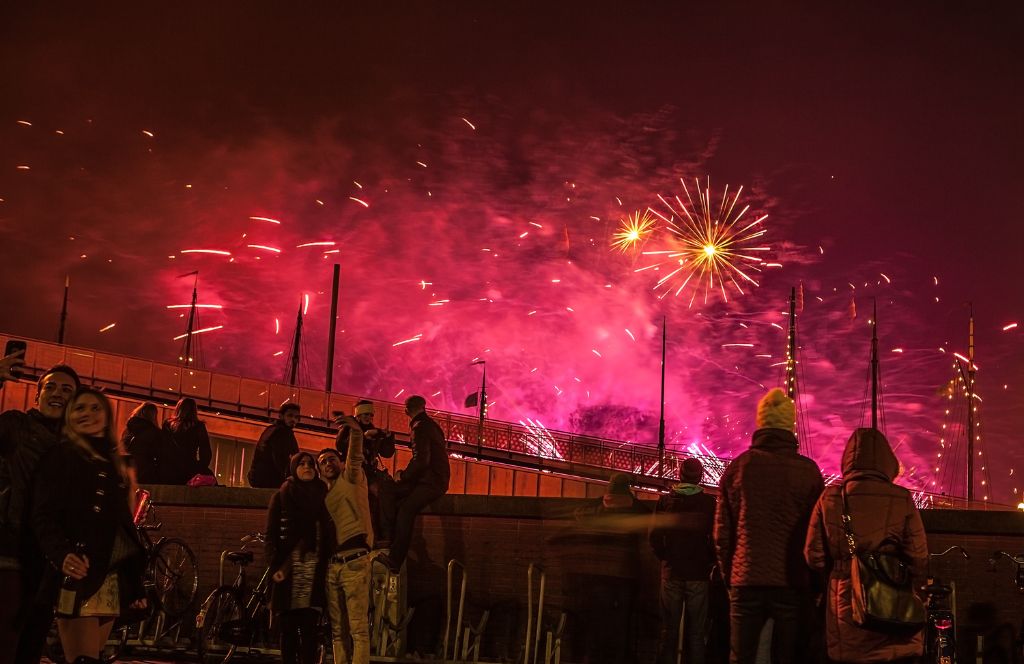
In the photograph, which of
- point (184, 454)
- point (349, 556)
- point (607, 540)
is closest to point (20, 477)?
point (349, 556)

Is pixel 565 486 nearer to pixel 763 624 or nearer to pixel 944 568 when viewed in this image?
pixel 944 568

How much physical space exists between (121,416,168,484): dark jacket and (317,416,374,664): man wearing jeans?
17.5 ft

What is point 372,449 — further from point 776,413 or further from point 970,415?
point 970,415

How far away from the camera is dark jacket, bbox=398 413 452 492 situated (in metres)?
11.2

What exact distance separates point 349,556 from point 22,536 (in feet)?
12.5

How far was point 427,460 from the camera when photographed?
11281 millimetres

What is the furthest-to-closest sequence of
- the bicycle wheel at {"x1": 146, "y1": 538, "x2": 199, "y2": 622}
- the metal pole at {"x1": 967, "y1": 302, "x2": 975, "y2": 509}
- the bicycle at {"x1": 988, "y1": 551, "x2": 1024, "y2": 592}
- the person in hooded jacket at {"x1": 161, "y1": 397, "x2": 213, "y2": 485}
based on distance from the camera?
the metal pole at {"x1": 967, "y1": 302, "x2": 975, "y2": 509} → the person in hooded jacket at {"x1": 161, "y1": 397, "x2": 213, "y2": 485} → the bicycle wheel at {"x1": 146, "y1": 538, "x2": 199, "y2": 622} → the bicycle at {"x1": 988, "y1": 551, "x2": 1024, "y2": 592}

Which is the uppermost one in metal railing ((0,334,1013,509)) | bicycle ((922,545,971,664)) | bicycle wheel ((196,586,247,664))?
metal railing ((0,334,1013,509))

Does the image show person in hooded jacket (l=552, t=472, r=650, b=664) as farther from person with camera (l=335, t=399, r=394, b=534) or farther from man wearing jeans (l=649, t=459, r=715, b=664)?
person with camera (l=335, t=399, r=394, b=534)

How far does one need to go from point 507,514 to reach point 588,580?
180 centimetres

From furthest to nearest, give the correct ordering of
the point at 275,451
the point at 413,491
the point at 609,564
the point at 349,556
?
the point at 275,451
the point at 413,491
the point at 609,564
the point at 349,556

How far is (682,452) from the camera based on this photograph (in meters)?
35.7

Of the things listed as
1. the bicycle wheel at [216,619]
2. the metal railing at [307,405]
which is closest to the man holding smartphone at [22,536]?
the bicycle wheel at [216,619]

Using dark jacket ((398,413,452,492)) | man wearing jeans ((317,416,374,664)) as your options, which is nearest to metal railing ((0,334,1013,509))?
dark jacket ((398,413,452,492))
